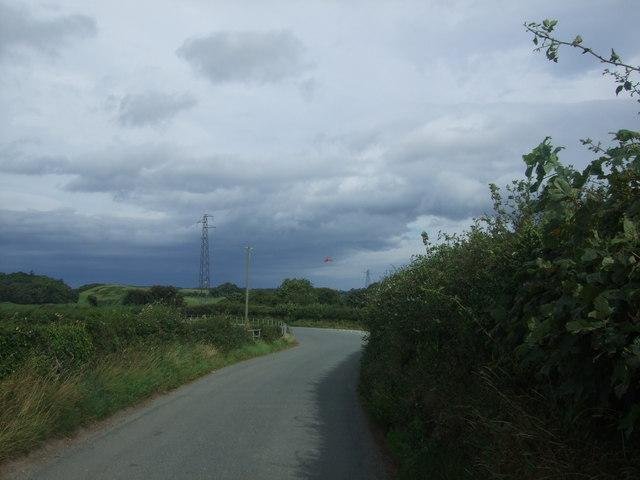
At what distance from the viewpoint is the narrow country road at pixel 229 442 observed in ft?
28.0

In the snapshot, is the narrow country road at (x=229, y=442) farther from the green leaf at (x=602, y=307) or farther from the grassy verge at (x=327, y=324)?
the grassy verge at (x=327, y=324)

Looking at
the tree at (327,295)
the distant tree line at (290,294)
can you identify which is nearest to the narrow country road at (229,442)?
the distant tree line at (290,294)

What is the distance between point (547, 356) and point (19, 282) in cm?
4403

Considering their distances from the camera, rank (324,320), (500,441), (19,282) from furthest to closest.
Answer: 1. (324,320)
2. (19,282)
3. (500,441)

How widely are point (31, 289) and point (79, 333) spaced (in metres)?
30.7

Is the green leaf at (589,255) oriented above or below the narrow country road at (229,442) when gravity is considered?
above

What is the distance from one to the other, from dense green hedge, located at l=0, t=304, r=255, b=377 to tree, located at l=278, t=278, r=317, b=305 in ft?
Answer: 259

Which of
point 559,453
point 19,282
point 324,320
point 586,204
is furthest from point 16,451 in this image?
point 324,320

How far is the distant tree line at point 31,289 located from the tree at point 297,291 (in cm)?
5868

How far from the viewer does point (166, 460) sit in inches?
360

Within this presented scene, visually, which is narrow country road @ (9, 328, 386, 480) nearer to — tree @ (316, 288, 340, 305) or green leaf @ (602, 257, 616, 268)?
green leaf @ (602, 257, 616, 268)

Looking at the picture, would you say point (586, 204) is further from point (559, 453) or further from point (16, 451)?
point (16, 451)

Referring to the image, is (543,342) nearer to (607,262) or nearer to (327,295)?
(607,262)

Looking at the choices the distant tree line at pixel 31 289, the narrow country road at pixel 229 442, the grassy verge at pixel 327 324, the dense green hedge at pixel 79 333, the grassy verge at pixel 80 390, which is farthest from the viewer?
the grassy verge at pixel 327 324
